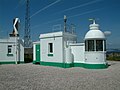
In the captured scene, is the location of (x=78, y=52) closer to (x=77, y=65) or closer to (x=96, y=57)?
(x=77, y=65)

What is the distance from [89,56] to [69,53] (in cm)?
226

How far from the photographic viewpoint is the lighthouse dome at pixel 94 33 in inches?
648

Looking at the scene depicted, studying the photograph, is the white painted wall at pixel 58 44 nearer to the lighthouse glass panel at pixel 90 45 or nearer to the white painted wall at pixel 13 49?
the lighthouse glass panel at pixel 90 45

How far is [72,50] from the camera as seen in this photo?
60.1 feet

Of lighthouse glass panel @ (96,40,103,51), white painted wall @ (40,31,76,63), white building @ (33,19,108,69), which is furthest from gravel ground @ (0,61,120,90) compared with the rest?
white painted wall @ (40,31,76,63)

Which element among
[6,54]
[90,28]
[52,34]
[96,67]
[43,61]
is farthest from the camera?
[6,54]

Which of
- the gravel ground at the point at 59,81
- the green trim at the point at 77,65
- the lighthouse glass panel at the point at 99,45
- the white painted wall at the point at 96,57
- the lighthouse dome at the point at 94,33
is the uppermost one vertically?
the lighthouse dome at the point at 94,33

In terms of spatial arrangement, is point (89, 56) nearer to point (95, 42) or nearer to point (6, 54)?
point (95, 42)

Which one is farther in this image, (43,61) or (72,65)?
(43,61)

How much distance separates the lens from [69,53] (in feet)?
58.6

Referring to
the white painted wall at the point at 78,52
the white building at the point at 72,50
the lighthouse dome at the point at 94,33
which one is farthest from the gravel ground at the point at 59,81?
the white painted wall at the point at 78,52

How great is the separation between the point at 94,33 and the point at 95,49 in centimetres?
147

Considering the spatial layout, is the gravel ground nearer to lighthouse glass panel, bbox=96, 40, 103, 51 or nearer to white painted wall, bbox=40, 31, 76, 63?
lighthouse glass panel, bbox=96, 40, 103, 51

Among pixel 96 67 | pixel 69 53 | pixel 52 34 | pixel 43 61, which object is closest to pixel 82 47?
pixel 69 53
